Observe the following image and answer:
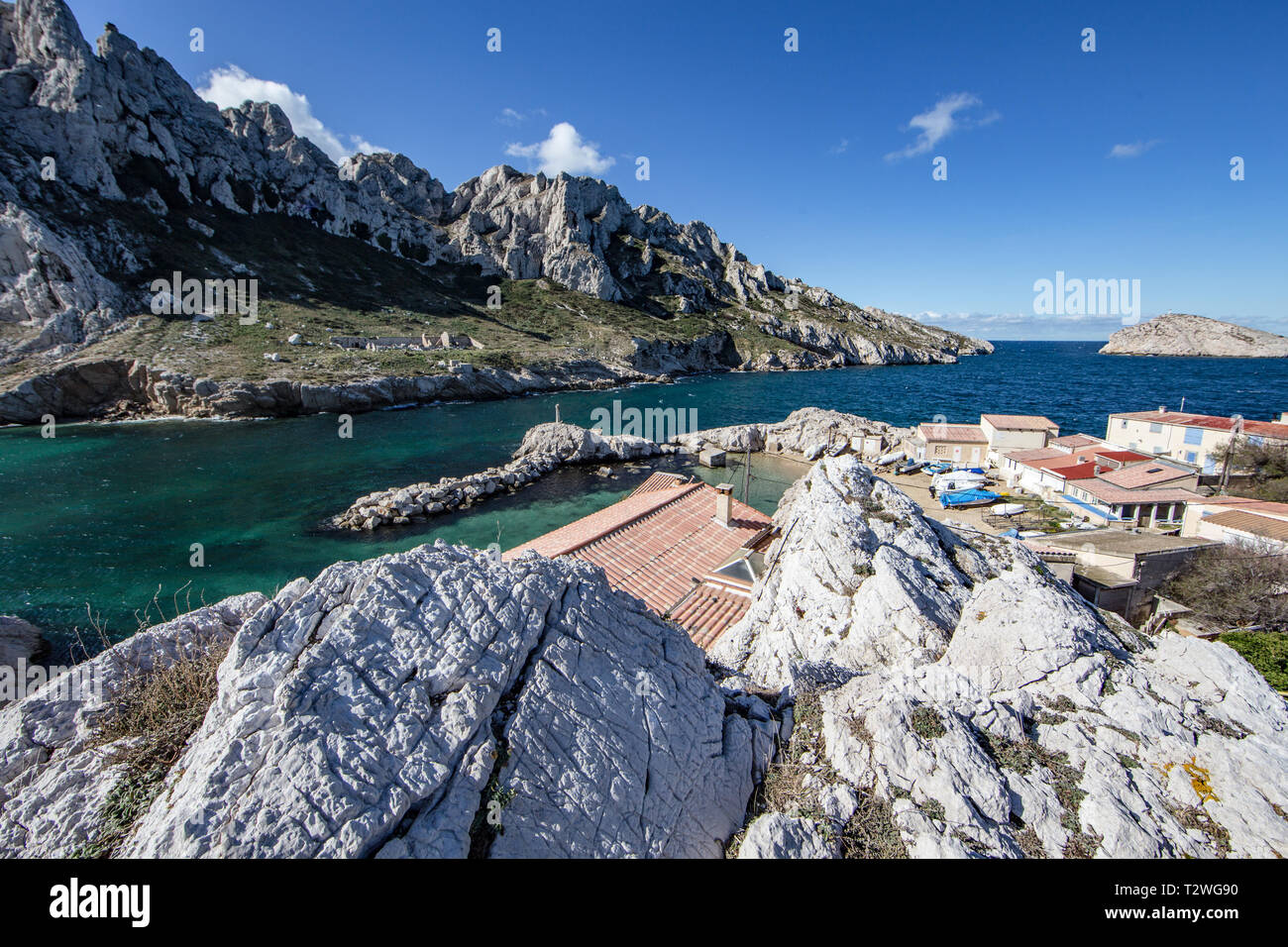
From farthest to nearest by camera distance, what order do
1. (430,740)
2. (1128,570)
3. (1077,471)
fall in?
(1077,471), (1128,570), (430,740)

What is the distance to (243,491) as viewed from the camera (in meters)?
30.0

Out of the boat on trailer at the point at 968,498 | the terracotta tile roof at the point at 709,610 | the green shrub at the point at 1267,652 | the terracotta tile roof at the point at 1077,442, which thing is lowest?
the green shrub at the point at 1267,652

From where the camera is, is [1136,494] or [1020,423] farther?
[1020,423]

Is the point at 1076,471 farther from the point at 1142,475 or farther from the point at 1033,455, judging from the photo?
the point at 1033,455

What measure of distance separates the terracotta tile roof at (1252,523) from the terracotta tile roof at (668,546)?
1704 centimetres

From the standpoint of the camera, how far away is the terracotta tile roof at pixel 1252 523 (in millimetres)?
17453

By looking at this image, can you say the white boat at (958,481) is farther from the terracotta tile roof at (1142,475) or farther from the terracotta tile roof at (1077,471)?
the terracotta tile roof at (1142,475)

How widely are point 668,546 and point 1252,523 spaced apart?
21713 mm

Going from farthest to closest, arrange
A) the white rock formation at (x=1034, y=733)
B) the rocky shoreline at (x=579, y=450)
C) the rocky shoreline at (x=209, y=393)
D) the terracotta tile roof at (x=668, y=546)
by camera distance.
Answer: the rocky shoreline at (x=209, y=393)
the rocky shoreline at (x=579, y=450)
the terracotta tile roof at (x=668, y=546)
the white rock formation at (x=1034, y=733)

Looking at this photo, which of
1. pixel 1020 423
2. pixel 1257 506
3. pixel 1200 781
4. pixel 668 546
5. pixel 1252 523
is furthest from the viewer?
pixel 1020 423

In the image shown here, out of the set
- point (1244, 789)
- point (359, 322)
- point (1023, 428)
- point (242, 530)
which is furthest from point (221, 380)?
point (1023, 428)

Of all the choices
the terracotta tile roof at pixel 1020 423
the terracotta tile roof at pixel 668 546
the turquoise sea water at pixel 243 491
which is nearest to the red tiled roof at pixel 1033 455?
the terracotta tile roof at pixel 1020 423

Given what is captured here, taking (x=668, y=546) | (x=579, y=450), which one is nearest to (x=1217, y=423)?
(x=668, y=546)

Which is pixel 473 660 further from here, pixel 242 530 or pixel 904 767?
pixel 242 530
